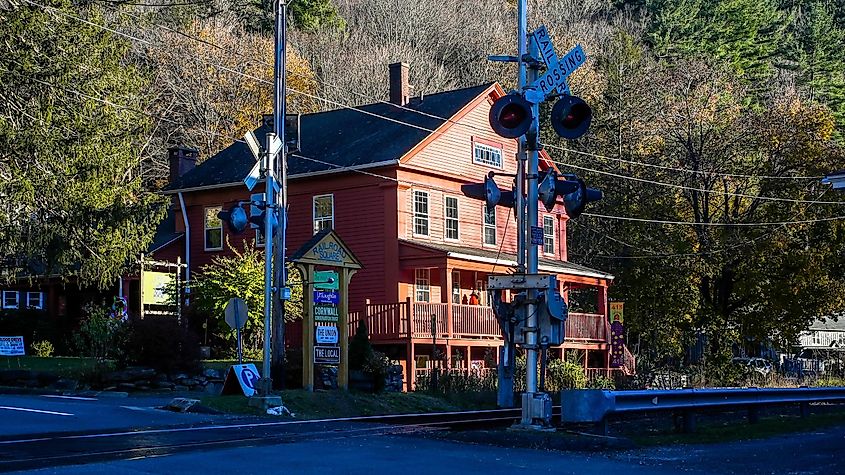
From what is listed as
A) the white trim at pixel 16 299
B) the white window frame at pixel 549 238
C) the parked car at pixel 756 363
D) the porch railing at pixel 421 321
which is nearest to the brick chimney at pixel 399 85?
the white window frame at pixel 549 238

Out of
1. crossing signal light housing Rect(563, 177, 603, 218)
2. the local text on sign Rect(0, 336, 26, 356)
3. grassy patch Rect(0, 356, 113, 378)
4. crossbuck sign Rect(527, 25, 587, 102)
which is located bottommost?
grassy patch Rect(0, 356, 113, 378)

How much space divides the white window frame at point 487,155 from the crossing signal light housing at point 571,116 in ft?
84.7

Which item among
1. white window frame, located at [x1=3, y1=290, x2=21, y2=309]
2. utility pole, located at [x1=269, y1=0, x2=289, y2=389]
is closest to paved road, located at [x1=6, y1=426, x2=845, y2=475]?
utility pole, located at [x1=269, y1=0, x2=289, y2=389]

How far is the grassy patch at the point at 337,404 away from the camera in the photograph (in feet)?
73.2

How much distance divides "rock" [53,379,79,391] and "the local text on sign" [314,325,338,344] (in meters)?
6.02

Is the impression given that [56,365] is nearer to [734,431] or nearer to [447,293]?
[447,293]

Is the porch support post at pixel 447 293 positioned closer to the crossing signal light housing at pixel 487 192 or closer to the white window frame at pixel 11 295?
the white window frame at pixel 11 295

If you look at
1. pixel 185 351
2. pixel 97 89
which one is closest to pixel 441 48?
pixel 97 89

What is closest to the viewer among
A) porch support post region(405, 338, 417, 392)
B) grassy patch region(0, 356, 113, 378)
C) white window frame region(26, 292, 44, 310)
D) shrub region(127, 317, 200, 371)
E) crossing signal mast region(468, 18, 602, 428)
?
crossing signal mast region(468, 18, 602, 428)

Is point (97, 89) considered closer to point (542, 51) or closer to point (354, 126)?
point (354, 126)

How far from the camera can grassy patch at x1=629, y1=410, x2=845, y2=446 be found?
57.0 ft

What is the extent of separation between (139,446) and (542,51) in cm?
814

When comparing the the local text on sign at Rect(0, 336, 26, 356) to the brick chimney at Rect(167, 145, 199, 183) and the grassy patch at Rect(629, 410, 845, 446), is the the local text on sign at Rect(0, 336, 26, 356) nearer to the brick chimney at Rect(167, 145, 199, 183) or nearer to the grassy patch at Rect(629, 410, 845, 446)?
the brick chimney at Rect(167, 145, 199, 183)

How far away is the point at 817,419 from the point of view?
22.0 metres
